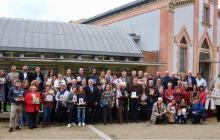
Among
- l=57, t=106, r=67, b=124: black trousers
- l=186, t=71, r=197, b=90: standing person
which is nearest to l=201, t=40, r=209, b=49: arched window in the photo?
l=186, t=71, r=197, b=90: standing person

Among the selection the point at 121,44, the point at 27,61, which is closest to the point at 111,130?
the point at 27,61

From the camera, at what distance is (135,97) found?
566 inches

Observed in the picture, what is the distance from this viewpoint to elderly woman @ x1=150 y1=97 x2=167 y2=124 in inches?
563

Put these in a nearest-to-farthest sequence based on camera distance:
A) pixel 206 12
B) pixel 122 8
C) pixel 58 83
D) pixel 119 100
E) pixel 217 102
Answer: pixel 58 83 → pixel 119 100 → pixel 217 102 → pixel 206 12 → pixel 122 8

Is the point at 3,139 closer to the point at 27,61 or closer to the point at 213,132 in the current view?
the point at 213,132

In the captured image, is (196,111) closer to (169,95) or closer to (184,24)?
(169,95)

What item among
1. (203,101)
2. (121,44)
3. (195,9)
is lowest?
(203,101)

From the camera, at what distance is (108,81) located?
14625 millimetres

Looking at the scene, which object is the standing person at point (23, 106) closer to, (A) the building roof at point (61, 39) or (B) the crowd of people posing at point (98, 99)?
(B) the crowd of people posing at point (98, 99)

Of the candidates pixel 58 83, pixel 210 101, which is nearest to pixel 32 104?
pixel 58 83

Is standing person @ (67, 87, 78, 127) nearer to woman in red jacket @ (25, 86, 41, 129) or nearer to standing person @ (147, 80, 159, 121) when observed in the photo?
woman in red jacket @ (25, 86, 41, 129)

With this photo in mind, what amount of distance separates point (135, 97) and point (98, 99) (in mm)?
1508

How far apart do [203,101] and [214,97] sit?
32.1 inches

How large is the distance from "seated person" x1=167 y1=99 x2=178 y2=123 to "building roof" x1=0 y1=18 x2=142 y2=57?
366 inches
